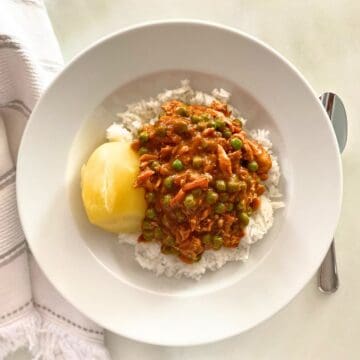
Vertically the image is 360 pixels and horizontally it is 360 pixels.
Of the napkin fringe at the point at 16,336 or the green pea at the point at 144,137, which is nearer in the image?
the green pea at the point at 144,137

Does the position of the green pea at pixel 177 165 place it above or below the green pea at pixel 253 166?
above

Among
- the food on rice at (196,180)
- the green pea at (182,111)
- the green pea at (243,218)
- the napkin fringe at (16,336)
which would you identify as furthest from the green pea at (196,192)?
the napkin fringe at (16,336)

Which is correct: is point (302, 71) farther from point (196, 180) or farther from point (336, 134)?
point (196, 180)

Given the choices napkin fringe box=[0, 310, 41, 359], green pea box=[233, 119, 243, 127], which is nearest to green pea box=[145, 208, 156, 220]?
green pea box=[233, 119, 243, 127]

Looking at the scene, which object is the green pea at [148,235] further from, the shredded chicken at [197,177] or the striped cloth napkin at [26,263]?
the striped cloth napkin at [26,263]

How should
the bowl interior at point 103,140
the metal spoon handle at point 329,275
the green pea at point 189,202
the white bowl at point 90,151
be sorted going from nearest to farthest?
the green pea at point 189,202
the white bowl at point 90,151
the bowl interior at point 103,140
the metal spoon handle at point 329,275

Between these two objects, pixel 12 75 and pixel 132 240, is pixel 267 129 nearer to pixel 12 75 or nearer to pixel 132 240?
pixel 132 240

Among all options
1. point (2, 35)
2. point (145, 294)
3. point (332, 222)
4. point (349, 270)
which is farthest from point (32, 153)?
point (349, 270)
